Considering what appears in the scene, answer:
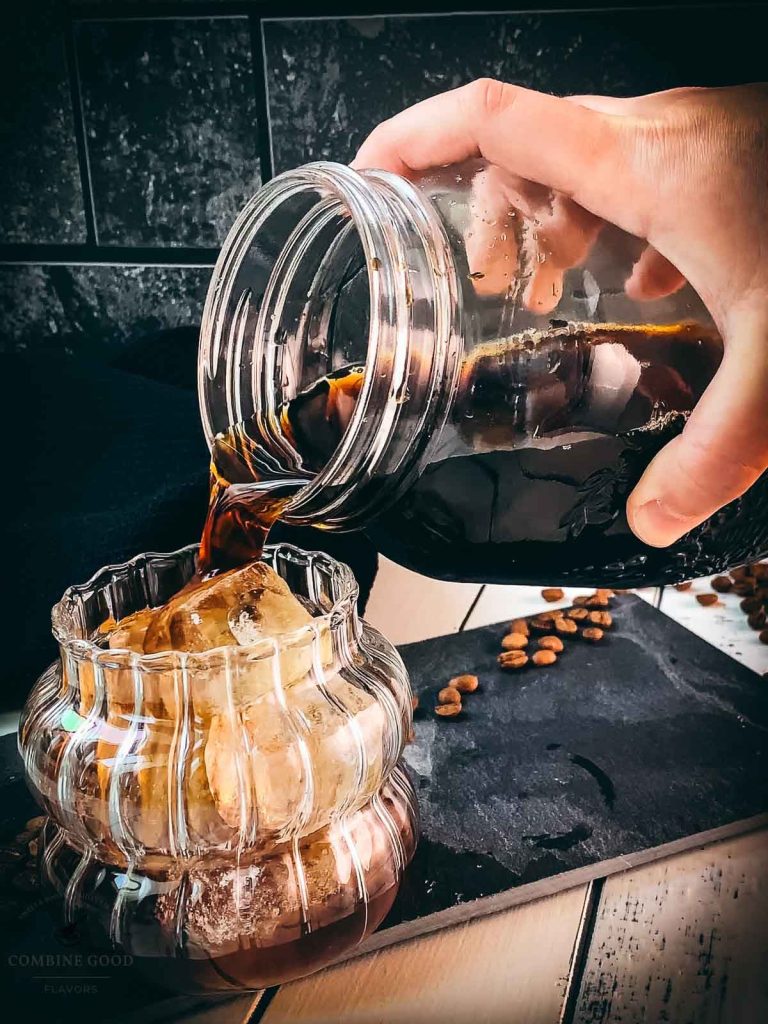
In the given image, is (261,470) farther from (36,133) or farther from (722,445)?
(36,133)

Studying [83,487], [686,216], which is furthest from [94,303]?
[686,216]

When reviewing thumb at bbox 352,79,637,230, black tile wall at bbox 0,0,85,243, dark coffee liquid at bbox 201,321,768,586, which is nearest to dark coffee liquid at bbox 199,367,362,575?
dark coffee liquid at bbox 201,321,768,586

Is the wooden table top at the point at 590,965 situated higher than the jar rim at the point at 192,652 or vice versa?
the jar rim at the point at 192,652

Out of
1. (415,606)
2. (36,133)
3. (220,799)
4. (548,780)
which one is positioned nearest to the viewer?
(220,799)

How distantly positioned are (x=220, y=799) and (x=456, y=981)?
0.11 m

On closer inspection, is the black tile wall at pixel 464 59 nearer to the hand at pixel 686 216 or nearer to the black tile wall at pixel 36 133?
the black tile wall at pixel 36 133

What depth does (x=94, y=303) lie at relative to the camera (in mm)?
850

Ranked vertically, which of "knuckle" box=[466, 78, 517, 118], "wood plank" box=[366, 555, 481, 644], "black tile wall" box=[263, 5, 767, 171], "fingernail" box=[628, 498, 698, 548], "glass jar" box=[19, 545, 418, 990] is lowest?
"wood plank" box=[366, 555, 481, 644]

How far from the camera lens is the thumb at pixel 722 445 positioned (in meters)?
0.34

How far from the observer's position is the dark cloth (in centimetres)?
52

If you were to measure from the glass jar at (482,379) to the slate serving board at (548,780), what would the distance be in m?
0.11

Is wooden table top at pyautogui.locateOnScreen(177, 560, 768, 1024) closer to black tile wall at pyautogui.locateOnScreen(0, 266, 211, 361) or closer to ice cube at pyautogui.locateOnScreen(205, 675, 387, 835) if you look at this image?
ice cube at pyautogui.locateOnScreen(205, 675, 387, 835)

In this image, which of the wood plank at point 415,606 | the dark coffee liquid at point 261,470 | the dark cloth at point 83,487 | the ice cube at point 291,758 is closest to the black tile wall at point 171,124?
the dark cloth at point 83,487

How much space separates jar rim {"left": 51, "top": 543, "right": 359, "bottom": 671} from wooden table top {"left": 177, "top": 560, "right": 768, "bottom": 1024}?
0.41ft
